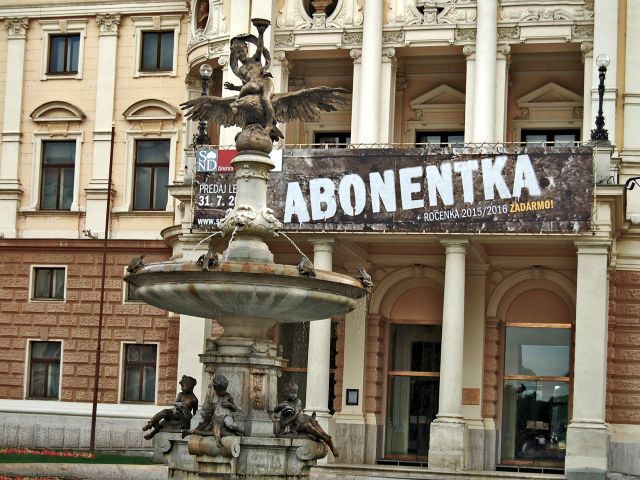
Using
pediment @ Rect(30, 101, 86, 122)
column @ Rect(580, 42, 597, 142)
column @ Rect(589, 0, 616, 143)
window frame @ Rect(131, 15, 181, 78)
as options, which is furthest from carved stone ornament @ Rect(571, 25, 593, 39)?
pediment @ Rect(30, 101, 86, 122)

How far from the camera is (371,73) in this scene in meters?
38.8

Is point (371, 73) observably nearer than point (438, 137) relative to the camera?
Yes

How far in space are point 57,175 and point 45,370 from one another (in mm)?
6014

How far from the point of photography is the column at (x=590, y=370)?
33969 mm

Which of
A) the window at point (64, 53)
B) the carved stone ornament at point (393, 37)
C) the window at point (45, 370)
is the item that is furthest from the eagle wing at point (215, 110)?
the window at point (64, 53)

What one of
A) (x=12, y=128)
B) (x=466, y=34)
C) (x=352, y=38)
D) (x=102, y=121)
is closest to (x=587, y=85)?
(x=466, y=34)

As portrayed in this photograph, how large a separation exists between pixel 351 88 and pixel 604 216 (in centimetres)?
979

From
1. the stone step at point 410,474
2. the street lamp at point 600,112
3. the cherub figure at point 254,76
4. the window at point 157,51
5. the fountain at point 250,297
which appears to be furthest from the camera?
the window at point 157,51

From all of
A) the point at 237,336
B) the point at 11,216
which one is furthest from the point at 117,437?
the point at 237,336

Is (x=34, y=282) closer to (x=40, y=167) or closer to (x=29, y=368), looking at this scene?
(x=29, y=368)

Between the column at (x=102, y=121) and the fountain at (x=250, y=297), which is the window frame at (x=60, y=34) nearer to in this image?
the column at (x=102, y=121)

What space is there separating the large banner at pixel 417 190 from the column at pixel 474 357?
388cm

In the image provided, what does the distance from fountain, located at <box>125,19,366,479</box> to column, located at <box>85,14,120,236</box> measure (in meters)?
22.0

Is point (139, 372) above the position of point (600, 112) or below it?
below
